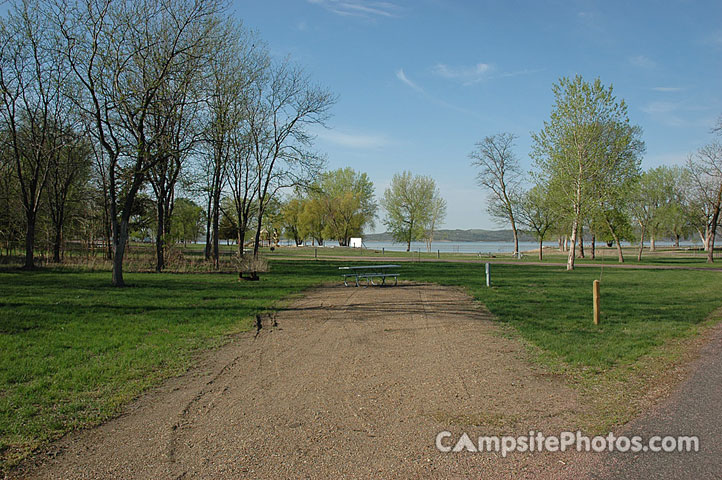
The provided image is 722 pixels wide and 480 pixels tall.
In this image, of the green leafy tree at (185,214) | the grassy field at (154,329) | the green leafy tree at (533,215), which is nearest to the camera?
the grassy field at (154,329)

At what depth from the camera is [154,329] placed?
365 inches

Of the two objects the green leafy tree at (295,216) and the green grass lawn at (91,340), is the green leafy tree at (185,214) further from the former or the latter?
the green leafy tree at (295,216)

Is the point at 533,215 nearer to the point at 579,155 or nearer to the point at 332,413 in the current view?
the point at 579,155

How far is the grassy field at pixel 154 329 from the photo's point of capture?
17.7ft

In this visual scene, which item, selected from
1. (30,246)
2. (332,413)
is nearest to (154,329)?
(332,413)

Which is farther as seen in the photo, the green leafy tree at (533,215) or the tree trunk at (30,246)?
the green leafy tree at (533,215)

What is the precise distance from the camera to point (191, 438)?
14.5 ft

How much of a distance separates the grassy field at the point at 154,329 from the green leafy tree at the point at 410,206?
52546 millimetres

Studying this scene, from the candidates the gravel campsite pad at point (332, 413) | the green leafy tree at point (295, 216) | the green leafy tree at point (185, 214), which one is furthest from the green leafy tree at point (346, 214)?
the gravel campsite pad at point (332, 413)

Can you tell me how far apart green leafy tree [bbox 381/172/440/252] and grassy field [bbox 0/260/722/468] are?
52546 millimetres

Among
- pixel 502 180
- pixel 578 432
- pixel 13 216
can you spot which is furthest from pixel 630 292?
pixel 502 180

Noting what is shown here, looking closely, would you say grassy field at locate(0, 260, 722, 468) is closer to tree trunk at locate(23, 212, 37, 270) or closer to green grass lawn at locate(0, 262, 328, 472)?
green grass lawn at locate(0, 262, 328, 472)

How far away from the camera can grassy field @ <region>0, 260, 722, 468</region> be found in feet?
17.7

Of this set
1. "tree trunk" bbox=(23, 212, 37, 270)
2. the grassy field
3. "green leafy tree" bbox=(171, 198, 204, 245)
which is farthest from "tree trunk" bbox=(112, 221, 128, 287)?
"green leafy tree" bbox=(171, 198, 204, 245)
